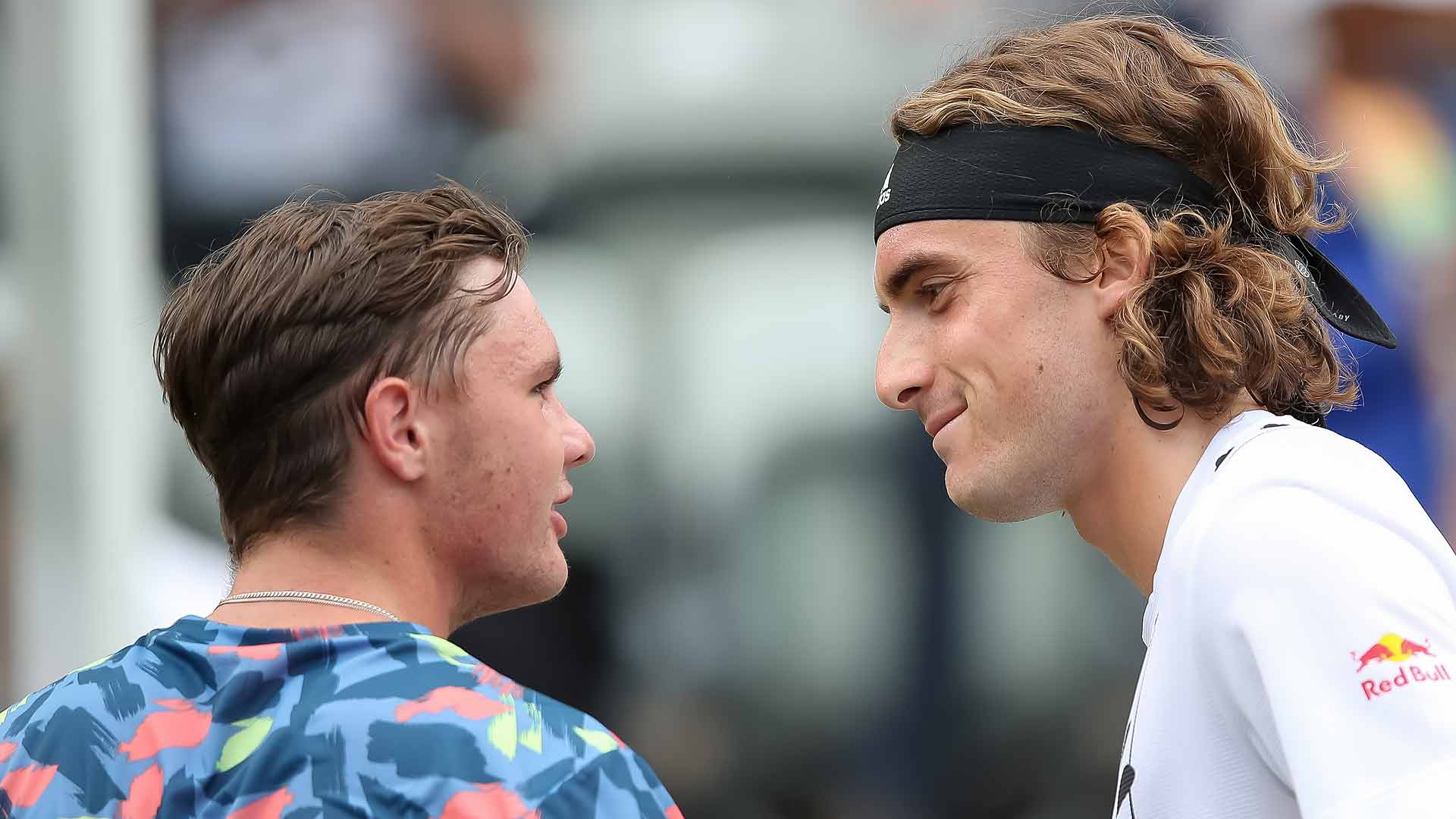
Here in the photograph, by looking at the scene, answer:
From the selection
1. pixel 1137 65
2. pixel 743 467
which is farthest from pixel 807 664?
pixel 1137 65

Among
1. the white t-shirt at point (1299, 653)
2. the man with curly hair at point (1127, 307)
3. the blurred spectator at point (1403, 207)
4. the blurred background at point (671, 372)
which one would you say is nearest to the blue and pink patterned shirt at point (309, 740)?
the white t-shirt at point (1299, 653)

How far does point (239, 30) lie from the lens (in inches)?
201

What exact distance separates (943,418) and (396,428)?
861 millimetres

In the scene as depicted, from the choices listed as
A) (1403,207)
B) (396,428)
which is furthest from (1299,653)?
(1403,207)

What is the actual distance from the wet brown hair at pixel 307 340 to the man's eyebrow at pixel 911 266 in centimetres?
72

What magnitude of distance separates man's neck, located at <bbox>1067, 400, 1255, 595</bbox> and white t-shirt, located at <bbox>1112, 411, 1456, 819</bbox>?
0.60ft

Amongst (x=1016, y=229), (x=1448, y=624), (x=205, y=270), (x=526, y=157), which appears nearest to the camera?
(x=1448, y=624)

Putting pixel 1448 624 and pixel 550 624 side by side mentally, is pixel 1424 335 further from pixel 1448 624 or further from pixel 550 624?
pixel 1448 624

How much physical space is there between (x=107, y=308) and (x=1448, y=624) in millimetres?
4688

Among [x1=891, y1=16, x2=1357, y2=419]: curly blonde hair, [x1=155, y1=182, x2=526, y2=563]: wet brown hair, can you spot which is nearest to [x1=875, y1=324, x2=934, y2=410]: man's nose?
[x1=891, y1=16, x2=1357, y2=419]: curly blonde hair

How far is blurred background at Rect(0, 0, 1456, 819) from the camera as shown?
16.5 ft

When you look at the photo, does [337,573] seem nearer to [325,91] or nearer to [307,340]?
[307,340]

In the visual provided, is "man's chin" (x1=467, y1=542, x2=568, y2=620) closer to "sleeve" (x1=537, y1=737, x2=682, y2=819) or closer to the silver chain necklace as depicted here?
the silver chain necklace

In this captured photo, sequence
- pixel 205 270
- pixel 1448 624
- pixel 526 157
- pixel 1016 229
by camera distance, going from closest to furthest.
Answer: pixel 1448 624
pixel 205 270
pixel 1016 229
pixel 526 157
